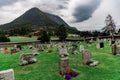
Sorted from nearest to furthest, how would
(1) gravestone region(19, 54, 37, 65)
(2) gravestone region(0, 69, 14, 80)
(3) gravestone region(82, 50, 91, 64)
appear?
(2) gravestone region(0, 69, 14, 80) < (3) gravestone region(82, 50, 91, 64) < (1) gravestone region(19, 54, 37, 65)

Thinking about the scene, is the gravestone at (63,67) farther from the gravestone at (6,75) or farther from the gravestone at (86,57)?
the gravestone at (6,75)

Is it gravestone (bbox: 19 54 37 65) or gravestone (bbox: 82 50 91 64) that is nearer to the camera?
gravestone (bbox: 82 50 91 64)

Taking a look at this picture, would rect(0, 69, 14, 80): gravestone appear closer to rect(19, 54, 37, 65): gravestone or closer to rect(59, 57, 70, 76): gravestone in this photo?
rect(59, 57, 70, 76): gravestone

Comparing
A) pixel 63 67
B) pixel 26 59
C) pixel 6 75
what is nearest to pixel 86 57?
pixel 63 67

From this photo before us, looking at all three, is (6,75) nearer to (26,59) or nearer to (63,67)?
(63,67)

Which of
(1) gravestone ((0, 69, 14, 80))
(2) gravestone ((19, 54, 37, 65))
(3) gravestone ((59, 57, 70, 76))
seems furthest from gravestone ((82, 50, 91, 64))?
(1) gravestone ((0, 69, 14, 80))

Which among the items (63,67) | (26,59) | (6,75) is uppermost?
(6,75)

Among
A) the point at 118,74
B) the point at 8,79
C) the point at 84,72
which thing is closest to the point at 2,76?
the point at 8,79

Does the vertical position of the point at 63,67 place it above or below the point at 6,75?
below

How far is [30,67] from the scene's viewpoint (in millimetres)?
16359

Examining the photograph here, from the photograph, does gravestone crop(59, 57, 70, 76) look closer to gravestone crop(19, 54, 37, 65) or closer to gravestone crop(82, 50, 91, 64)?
gravestone crop(82, 50, 91, 64)

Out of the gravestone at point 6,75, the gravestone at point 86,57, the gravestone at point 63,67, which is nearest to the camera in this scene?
the gravestone at point 6,75

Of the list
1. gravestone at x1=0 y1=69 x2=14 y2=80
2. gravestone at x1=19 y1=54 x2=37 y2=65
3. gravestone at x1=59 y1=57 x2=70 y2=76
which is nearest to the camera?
gravestone at x1=0 y1=69 x2=14 y2=80

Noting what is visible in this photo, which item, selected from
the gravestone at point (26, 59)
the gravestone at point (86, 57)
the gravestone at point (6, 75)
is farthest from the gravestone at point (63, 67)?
the gravestone at point (26, 59)
